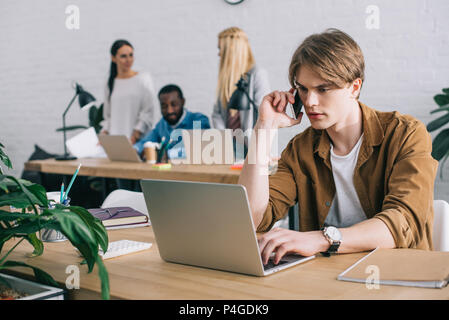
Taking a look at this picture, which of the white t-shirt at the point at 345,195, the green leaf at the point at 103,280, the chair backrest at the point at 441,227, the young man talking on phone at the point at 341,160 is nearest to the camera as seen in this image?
the green leaf at the point at 103,280

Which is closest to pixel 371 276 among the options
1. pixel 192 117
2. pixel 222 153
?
pixel 222 153

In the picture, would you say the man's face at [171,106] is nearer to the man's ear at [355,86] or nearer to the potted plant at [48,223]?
the man's ear at [355,86]

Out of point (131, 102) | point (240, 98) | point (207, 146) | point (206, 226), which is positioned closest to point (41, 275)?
point (206, 226)

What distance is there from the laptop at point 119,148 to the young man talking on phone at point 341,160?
186 centimetres

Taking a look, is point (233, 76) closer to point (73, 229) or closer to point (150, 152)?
point (150, 152)

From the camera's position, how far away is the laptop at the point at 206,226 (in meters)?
0.98

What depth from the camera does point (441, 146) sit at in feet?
9.21

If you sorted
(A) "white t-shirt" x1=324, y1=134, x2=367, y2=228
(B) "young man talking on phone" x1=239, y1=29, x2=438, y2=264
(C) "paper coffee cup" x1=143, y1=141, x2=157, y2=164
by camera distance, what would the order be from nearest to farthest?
(B) "young man talking on phone" x1=239, y1=29, x2=438, y2=264
(A) "white t-shirt" x1=324, y1=134, x2=367, y2=228
(C) "paper coffee cup" x1=143, y1=141, x2=157, y2=164

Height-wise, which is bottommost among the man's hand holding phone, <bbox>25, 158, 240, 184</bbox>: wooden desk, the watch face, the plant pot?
<bbox>25, 158, 240, 184</bbox>: wooden desk

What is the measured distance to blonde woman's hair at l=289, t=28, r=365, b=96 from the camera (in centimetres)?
145

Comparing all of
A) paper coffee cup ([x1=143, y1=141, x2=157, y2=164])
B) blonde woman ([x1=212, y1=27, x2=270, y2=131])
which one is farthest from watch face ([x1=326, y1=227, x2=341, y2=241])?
paper coffee cup ([x1=143, y1=141, x2=157, y2=164])

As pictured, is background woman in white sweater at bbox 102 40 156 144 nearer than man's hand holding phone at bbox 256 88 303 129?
No

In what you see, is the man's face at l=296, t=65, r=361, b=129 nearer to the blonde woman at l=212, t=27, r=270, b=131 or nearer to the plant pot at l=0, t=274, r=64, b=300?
the plant pot at l=0, t=274, r=64, b=300

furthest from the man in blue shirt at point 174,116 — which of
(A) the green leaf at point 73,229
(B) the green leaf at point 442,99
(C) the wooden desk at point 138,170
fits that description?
(A) the green leaf at point 73,229
